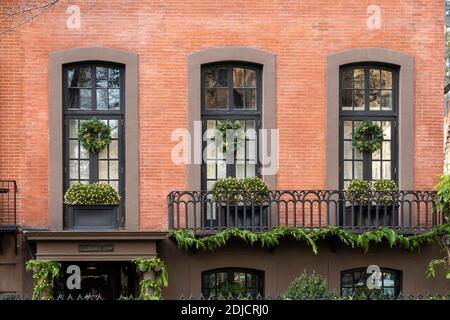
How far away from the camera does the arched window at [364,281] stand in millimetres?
20797

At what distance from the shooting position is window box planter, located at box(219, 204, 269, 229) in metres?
20.1

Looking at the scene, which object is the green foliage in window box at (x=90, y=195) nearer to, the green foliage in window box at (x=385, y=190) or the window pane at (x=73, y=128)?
the window pane at (x=73, y=128)

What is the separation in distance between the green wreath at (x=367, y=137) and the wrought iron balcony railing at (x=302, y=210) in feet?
3.08

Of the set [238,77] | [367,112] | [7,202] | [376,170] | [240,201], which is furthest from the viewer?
[376,170]

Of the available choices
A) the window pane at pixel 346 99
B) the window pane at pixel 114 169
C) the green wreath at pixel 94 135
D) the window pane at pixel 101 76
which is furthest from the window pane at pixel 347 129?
the window pane at pixel 101 76

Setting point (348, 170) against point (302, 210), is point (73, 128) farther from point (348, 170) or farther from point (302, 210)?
point (348, 170)

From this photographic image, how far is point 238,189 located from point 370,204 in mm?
2434

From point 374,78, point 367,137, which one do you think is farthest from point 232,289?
point 374,78

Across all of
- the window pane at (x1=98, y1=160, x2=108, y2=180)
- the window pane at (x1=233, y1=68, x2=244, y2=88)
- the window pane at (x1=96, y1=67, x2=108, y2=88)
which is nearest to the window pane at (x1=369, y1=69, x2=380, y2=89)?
the window pane at (x1=233, y1=68, x2=244, y2=88)

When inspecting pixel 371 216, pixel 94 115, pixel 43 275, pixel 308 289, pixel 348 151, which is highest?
pixel 94 115

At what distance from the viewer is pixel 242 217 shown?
20.2 meters

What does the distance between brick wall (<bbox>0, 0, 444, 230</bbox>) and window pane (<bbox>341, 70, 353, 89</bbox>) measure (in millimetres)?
447

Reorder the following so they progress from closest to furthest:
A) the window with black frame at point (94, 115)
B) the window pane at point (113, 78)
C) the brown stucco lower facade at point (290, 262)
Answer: the brown stucco lower facade at point (290, 262)
the window with black frame at point (94, 115)
the window pane at point (113, 78)
